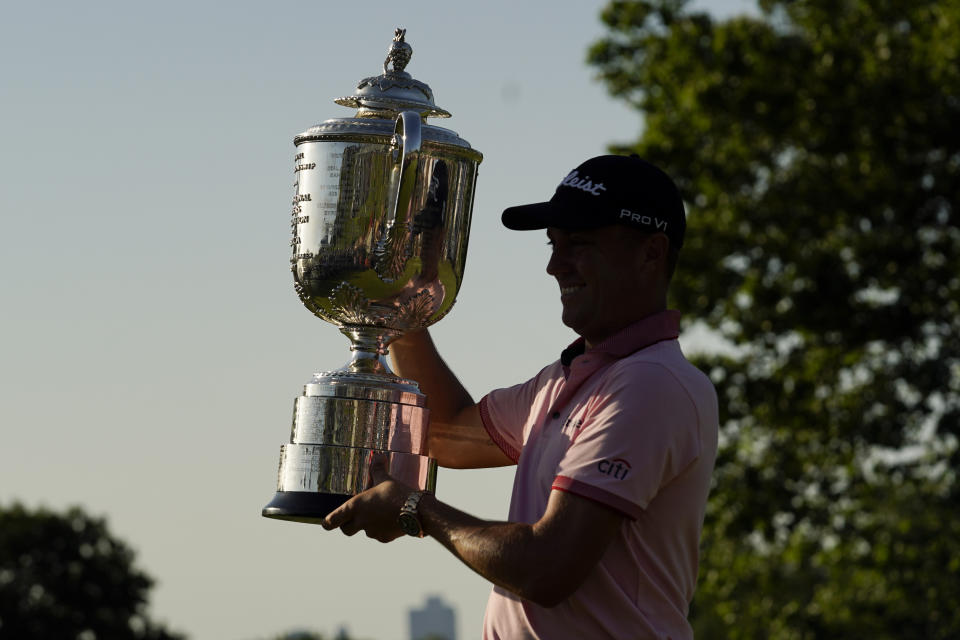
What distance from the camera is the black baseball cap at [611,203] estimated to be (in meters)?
4.28

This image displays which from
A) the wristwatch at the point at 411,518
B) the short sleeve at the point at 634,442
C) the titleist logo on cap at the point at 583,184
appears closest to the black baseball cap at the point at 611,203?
the titleist logo on cap at the point at 583,184

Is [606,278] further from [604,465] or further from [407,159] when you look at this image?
[407,159]

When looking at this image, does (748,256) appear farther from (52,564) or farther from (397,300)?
(52,564)

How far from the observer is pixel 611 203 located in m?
4.28

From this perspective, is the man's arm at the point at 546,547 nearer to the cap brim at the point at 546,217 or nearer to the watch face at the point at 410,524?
the watch face at the point at 410,524

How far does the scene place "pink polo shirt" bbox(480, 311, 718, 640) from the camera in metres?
4.00

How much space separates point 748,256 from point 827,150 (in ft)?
4.33

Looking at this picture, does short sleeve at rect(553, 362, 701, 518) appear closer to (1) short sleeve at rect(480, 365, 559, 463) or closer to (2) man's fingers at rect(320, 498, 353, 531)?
(2) man's fingers at rect(320, 498, 353, 531)

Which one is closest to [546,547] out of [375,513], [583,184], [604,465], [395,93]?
[604,465]

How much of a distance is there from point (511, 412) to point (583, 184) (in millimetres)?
943

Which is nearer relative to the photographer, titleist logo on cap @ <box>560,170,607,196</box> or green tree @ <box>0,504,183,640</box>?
titleist logo on cap @ <box>560,170,607,196</box>

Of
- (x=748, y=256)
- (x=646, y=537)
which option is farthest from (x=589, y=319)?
(x=748, y=256)

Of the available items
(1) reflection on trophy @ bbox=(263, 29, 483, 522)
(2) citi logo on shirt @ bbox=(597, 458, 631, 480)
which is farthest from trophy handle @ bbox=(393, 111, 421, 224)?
(2) citi logo on shirt @ bbox=(597, 458, 631, 480)

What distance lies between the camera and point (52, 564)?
4900 centimetres
